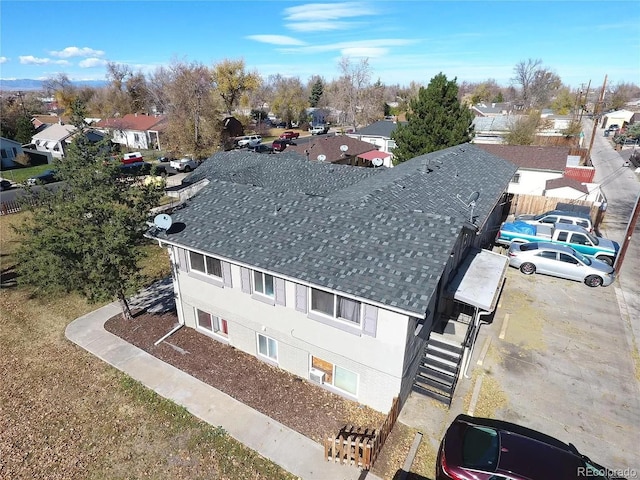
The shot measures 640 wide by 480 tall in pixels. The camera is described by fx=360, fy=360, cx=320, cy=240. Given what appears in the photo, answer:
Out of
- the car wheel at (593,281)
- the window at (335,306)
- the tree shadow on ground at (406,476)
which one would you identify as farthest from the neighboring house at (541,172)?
the tree shadow on ground at (406,476)

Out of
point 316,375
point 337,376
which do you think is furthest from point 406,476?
point 316,375

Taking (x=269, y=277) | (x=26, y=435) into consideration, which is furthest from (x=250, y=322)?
(x=26, y=435)

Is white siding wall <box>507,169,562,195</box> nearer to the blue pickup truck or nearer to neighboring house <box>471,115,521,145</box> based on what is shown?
the blue pickup truck

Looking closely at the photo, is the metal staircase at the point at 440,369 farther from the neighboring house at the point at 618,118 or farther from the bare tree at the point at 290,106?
the neighboring house at the point at 618,118

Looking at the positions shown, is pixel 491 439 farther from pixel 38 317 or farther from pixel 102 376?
pixel 38 317

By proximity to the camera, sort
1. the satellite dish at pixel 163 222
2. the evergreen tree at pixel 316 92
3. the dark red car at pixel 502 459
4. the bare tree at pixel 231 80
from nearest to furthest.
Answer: the dark red car at pixel 502 459
the satellite dish at pixel 163 222
the bare tree at pixel 231 80
the evergreen tree at pixel 316 92

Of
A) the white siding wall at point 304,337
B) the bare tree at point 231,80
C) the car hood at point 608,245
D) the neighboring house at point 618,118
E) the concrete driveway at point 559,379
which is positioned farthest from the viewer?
the neighboring house at point 618,118

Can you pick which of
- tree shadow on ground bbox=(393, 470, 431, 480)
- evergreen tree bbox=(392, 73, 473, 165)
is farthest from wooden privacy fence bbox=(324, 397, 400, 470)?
evergreen tree bbox=(392, 73, 473, 165)

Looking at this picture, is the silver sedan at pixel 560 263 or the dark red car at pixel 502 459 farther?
the silver sedan at pixel 560 263
